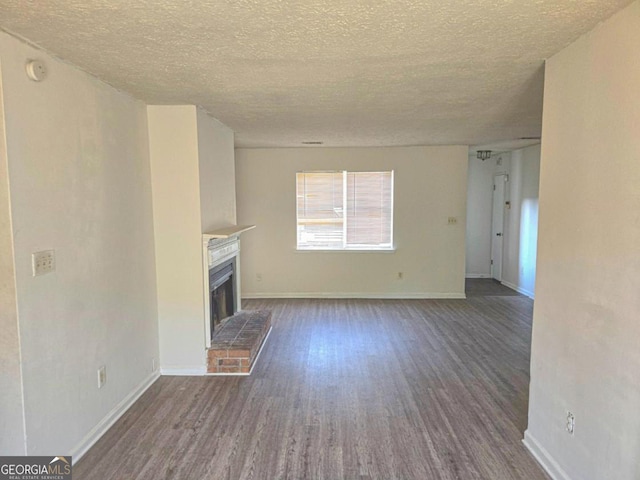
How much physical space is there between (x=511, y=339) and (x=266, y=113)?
11.6 ft

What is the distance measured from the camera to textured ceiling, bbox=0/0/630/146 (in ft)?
5.18

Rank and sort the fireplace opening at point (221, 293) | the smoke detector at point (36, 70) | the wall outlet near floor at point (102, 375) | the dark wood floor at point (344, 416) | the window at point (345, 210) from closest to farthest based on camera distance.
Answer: the smoke detector at point (36, 70) < the dark wood floor at point (344, 416) < the wall outlet near floor at point (102, 375) < the fireplace opening at point (221, 293) < the window at point (345, 210)

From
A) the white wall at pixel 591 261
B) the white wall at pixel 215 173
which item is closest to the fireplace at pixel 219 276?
the white wall at pixel 215 173

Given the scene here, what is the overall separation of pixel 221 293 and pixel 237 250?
0.62m

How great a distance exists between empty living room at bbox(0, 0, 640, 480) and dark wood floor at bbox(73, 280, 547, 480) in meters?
0.02

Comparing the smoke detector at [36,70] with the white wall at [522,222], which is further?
the white wall at [522,222]

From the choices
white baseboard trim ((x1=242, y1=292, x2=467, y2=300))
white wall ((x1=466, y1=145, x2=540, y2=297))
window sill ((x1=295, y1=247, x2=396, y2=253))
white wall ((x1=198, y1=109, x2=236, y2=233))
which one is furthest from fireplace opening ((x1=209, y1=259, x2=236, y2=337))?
white wall ((x1=466, y1=145, x2=540, y2=297))

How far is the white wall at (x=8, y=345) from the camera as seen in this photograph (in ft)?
5.86

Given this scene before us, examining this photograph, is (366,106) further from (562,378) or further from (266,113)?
(562,378)

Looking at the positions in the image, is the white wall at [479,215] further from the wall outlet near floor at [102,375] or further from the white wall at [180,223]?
the wall outlet near floor at [102,375]

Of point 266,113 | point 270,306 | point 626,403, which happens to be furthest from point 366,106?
point 270,306

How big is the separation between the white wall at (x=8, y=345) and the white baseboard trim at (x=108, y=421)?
1.54 feet

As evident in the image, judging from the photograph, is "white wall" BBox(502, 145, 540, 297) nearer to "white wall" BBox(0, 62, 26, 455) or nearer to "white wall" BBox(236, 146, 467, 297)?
"white wall" BBox(236, 146, 467, 297)

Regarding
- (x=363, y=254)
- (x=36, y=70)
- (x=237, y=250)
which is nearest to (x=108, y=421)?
(x=36, y=70)
